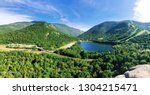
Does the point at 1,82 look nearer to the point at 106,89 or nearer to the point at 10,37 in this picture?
the point at 106,89

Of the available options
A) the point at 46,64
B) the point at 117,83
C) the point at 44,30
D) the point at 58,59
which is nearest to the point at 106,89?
the point at 117,83

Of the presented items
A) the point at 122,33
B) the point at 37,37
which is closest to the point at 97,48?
the point at 37,37

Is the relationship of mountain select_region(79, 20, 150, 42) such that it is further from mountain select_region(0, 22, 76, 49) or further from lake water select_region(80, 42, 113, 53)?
mountain select_region(0, 22, 76, 49)

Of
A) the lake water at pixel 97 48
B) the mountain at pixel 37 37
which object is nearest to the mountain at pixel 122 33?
the lake water at pixel 97 48

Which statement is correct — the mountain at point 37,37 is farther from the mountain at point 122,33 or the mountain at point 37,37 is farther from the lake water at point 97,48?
the mountain at point 122,33

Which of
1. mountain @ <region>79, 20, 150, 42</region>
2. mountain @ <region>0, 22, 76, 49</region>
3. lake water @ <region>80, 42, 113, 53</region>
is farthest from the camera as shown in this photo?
mountain @ <region>79, 20, 150, 42</region>

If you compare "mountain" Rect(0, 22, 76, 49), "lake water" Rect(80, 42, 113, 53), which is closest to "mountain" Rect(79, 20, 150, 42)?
"lake water" Rect(80, 42, 113, 53)

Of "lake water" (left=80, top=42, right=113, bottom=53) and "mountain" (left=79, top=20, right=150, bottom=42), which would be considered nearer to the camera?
"lake water" (left=80, top=42, right=113, bottom=53)

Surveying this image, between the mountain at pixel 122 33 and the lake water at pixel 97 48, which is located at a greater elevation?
the mountain at pixel 122 33
